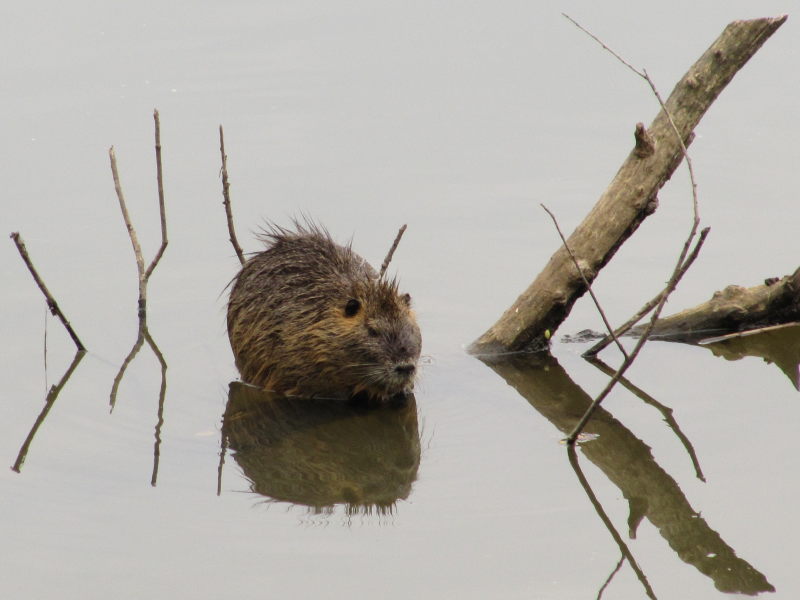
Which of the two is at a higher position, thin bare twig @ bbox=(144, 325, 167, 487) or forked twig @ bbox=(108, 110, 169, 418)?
forked twig @ bbox=(108, 110, 169, 418)

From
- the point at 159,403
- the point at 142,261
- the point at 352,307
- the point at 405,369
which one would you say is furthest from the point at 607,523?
the point at 142,261

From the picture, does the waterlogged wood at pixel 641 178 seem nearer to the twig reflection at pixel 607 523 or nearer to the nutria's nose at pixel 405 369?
the nutria's nose at pixel 405 369

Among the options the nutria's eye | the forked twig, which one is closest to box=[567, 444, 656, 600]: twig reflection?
the nutria's eye

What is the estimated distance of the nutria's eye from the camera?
224 inches

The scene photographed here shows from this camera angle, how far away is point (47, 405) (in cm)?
572

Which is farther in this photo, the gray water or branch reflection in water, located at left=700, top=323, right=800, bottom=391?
branch reflection in water, located at left=700, top=323, right=800, bottom=391

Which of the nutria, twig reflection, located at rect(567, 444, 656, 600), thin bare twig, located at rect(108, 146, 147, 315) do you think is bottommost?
twig reflection, located at rect(567, 444, 656, 600)

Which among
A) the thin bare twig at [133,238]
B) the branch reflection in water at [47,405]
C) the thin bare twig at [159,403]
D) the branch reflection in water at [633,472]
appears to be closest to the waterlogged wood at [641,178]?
the branch reflection in water at [633,472]

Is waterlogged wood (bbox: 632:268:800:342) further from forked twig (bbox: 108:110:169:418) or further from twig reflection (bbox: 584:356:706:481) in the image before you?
forked twig (bbox: 108:110:169:418)

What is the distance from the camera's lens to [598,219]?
5.76m

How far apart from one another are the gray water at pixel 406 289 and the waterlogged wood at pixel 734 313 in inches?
6.1

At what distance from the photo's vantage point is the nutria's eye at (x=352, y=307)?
5.70 meters

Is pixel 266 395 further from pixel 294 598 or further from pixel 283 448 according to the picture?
pixel 294 598

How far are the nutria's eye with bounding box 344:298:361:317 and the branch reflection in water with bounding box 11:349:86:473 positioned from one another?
1317mm
